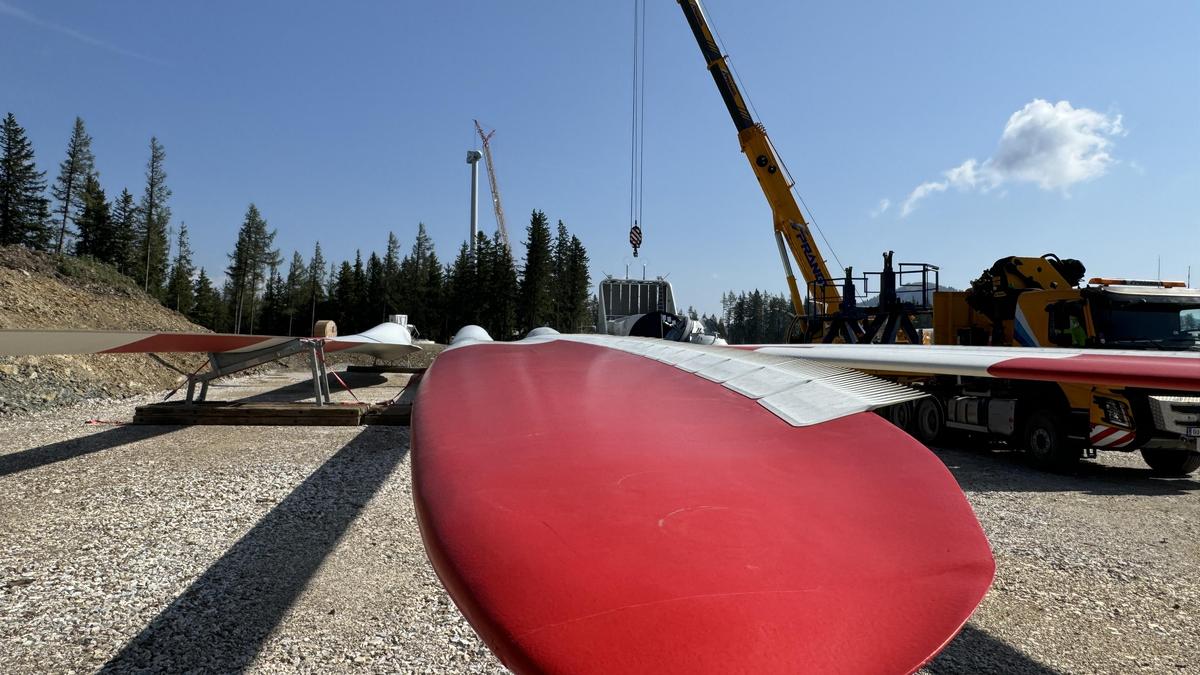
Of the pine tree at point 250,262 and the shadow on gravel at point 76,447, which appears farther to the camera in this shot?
the pine tree at point 250,262

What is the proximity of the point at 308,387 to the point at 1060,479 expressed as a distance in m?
13.2

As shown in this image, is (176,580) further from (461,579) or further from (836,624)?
(836,624)

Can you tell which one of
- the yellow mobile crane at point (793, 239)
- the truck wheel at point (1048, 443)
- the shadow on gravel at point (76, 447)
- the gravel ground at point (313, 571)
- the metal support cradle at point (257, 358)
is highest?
the yellow mobile crane at point (793, 239)

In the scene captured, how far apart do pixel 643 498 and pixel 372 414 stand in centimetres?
706

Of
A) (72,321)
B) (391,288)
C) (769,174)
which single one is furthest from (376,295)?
(769,174)

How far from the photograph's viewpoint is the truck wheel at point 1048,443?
21.4ft

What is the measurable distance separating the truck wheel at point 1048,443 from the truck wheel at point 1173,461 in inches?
31.4

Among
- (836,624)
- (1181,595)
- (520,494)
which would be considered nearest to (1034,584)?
(1181,595)

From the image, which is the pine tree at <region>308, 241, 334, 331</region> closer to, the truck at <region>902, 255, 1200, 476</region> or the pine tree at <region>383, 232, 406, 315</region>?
the pine tree at <region>383, 232, 406, 315</region>

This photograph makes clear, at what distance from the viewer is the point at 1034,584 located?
3344mm

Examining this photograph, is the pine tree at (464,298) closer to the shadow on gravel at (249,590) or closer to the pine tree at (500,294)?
the pine tree at (500,294)

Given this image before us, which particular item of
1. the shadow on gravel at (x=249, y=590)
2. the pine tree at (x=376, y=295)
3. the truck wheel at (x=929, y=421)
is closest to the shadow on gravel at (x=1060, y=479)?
the truck wheel at (x=929, y=421)

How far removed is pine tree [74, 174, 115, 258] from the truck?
186 feet

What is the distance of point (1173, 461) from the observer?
6613 mm
